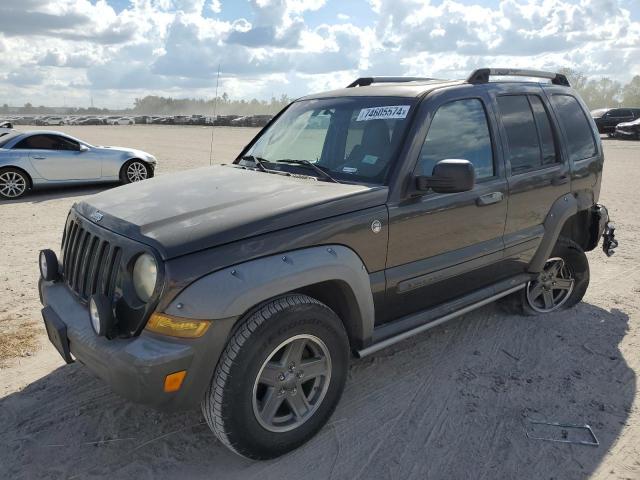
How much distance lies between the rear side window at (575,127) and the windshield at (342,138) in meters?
1.84

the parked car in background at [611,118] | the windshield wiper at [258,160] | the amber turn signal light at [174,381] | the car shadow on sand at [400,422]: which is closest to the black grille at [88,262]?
the amber turn signal light at [174,381]

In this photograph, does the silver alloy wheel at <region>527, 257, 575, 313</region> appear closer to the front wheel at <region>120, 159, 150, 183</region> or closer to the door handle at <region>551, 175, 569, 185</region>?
the door handle at <region>551, 175, 569, 185</region>

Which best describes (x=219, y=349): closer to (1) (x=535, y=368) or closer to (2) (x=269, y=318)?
(2) (x=269, y=318)

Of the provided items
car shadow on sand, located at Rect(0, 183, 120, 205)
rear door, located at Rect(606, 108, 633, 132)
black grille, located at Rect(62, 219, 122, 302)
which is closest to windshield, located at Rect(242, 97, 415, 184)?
black grille, located at Rect(62, 219, 122, 302)

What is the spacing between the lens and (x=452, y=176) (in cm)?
309

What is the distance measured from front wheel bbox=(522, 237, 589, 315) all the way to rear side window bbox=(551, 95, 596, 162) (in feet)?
2.62

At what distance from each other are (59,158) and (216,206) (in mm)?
9506

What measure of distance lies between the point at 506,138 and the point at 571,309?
2027 millimetres

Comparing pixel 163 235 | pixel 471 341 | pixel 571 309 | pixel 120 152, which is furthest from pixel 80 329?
pixel 120 152

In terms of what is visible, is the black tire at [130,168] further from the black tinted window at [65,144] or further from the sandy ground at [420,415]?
the sandy ground at [420,415]

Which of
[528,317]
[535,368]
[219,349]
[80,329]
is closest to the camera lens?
[219,349]

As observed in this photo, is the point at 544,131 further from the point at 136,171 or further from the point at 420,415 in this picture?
the point at 136,171

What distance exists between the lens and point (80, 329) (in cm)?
279

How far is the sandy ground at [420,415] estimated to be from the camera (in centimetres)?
288
